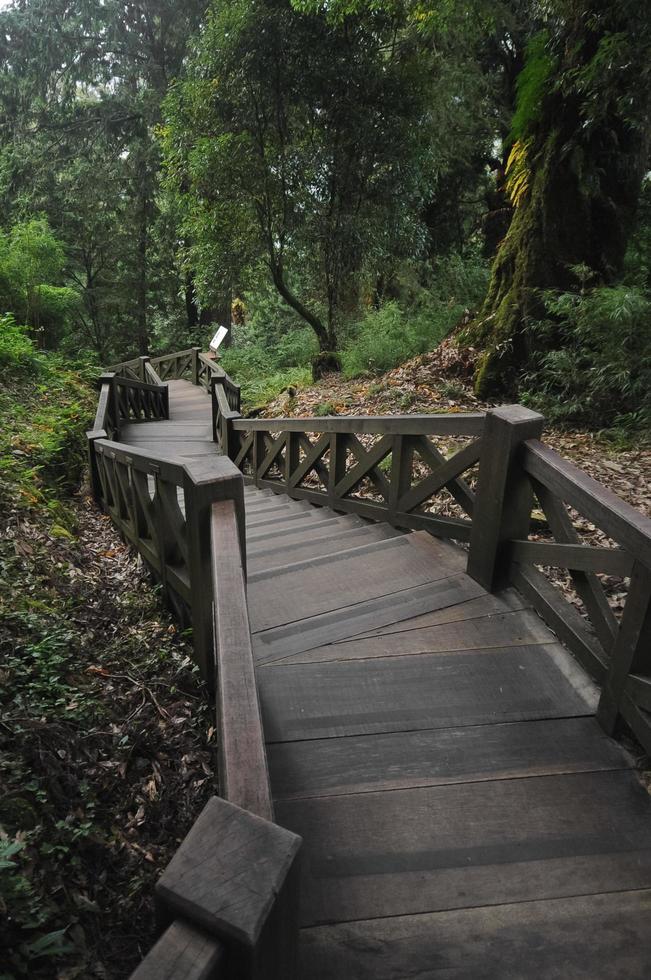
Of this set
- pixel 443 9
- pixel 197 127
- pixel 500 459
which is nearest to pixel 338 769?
pixel 500 459

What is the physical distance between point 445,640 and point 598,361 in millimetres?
4979

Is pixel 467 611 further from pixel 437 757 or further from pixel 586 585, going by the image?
pixel 437 757

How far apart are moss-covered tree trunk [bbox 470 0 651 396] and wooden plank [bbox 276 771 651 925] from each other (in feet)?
20.5

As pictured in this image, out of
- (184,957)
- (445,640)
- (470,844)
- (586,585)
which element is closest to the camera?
(184,957)

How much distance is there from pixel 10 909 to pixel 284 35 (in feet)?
38.9

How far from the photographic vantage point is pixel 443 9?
809cm

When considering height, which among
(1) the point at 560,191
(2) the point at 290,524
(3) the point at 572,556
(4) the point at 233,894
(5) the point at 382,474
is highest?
(1) the point at 560,191

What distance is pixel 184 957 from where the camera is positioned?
2.77ft

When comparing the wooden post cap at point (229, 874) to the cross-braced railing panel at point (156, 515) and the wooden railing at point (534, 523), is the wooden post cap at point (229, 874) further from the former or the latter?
the cross-braced railing panel at point (156, 515)

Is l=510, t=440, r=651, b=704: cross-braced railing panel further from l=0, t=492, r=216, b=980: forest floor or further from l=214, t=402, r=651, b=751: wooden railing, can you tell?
l=0, t=492, r=216, b=980: forest floor

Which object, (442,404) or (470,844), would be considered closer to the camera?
(470,844)

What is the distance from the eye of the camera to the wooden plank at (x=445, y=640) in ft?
9.07

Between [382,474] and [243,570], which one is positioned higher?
[243,570]

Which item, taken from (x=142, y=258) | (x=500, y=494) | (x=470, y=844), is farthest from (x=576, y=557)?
(x=142, y=258)
